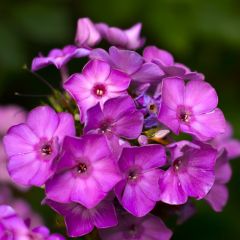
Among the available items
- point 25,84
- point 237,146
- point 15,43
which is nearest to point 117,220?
point 237,146

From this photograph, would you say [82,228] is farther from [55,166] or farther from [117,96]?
[117,96]

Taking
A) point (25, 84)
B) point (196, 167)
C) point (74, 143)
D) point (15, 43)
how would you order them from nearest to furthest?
point (74, 143), point (196, 167), point (15, 43), point (25, 84)

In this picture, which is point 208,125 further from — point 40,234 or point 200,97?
point 40,234

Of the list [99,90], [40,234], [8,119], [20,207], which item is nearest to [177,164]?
[99,90]

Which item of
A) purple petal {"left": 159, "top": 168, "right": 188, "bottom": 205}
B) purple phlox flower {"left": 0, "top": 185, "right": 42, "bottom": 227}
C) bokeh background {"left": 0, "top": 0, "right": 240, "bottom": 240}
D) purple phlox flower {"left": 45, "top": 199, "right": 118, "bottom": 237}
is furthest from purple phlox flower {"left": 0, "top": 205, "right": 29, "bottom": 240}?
bokeh background {"left": 0, "top": 0, "right": 240, "bottom": 240}

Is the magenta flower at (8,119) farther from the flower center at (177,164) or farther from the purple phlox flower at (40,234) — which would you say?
the flower center at (177,164)

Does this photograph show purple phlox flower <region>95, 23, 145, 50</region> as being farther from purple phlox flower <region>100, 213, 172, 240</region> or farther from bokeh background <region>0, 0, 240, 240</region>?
bokeh background <region>0, 0, 240, 240</region>
